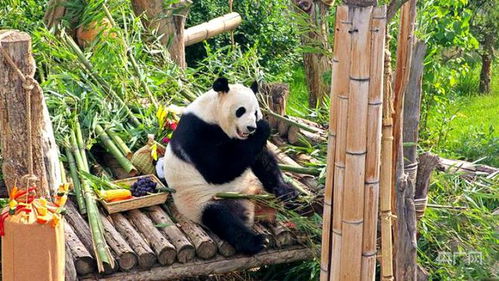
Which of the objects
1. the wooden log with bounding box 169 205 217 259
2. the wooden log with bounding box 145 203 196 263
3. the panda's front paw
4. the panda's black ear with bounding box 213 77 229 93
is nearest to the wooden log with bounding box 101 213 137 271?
the wooden log with bounding box 145 203 196 263

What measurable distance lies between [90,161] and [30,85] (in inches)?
78.1

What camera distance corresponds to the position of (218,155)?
189 inches

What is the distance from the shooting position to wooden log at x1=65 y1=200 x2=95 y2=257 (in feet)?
14.8

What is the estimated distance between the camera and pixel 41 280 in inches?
128

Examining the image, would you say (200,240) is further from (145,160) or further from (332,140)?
(332,140)

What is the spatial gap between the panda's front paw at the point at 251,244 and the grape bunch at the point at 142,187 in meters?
0.68

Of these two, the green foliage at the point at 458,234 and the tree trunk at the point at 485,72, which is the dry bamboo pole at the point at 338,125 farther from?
the tree trunk at the point at 485,72

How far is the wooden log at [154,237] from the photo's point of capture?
4500mm

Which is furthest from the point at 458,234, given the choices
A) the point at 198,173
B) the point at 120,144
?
the point at 120,144

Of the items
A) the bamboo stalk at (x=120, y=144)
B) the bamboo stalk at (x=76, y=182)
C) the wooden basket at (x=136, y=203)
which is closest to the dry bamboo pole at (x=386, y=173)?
the wooden basket at (x=136, y=203)

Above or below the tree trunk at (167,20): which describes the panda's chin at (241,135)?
below

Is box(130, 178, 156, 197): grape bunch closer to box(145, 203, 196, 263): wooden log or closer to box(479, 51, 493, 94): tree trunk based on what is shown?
box(145, 203, 196, 263): wooden log

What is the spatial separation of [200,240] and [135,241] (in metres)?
0.34

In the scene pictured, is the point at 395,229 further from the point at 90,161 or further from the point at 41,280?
the point at 90,161
